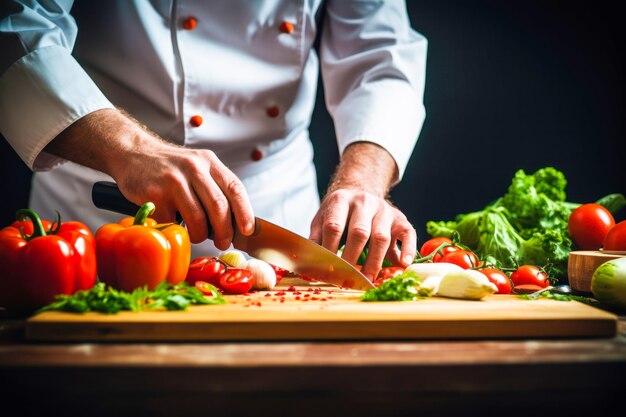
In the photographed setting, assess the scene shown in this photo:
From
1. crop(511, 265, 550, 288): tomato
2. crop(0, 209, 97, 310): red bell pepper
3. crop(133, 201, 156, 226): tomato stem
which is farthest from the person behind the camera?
crop(511, 265, 550, 288): tomato

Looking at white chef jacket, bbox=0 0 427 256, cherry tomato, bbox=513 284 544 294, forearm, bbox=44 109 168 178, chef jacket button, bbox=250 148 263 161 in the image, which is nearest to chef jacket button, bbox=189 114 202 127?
white chef jacket, bbox=0 0 427 256

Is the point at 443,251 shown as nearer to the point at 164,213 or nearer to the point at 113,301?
the point at 164,213

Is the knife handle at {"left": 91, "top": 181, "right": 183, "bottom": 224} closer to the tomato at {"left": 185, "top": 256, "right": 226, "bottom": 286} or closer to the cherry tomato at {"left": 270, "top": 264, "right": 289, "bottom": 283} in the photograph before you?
the tomato at {"left": 185, "top": 256, "right": 226, "bottom": 286}

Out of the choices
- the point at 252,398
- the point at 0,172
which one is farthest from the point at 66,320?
the point at 0,172

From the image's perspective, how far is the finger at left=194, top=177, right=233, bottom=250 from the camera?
3.79ft

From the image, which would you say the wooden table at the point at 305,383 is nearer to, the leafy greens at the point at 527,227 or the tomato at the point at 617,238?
the tomato at the point at 617,238

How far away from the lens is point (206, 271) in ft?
4.03

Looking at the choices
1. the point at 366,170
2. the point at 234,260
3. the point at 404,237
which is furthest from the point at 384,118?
the point at 234,260

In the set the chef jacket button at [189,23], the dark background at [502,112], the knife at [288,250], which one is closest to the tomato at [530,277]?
the knife at [288,250]

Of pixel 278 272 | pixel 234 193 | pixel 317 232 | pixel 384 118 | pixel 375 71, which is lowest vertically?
pixel 278 272

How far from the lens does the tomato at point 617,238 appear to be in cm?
129

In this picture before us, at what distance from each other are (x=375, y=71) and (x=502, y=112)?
114 cm

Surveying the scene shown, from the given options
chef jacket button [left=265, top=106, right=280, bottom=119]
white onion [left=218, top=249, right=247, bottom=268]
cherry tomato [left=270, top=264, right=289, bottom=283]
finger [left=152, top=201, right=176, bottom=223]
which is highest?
chef jacket button [left=265, top=106, right=280, bottom=119]

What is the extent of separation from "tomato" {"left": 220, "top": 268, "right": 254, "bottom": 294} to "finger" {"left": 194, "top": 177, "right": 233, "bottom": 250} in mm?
65
